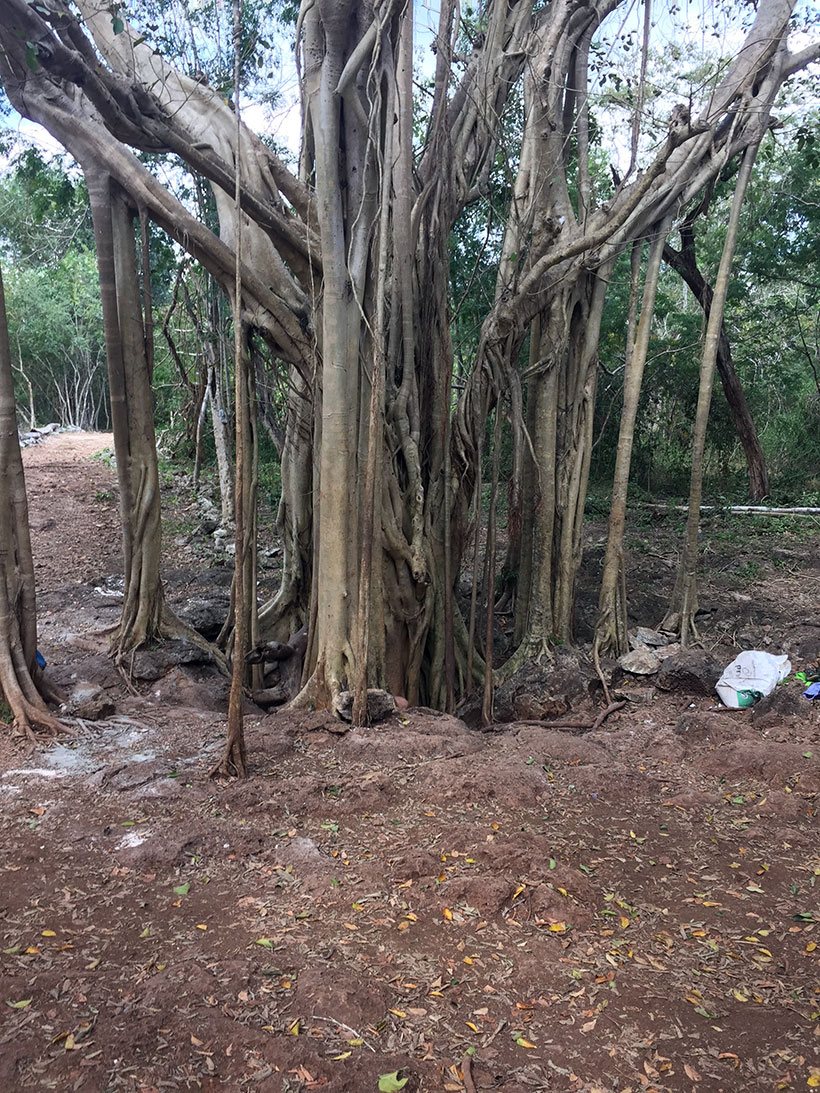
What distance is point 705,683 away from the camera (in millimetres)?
5809

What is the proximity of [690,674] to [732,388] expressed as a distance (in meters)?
7.27

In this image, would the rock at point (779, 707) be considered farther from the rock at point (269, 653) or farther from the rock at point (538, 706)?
the rock at point (269, 653)

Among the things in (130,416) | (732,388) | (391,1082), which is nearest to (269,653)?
(130,416)

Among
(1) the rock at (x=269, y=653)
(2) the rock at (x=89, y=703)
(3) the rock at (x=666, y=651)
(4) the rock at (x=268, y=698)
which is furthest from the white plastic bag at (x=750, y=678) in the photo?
(2) the rock at (x=89, y=703)

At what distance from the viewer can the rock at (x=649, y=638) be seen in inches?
264

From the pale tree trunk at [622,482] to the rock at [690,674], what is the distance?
1.86 ft

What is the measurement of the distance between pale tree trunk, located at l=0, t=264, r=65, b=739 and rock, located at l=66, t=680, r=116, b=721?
20 cm

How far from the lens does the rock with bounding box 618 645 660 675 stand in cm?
617

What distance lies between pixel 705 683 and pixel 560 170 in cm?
419

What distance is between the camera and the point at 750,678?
5551 millimetres

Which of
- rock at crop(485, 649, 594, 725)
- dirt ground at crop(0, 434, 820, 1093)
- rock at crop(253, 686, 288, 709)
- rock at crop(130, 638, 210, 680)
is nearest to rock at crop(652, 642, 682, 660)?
rock at crop(485, 649, 594, 725)

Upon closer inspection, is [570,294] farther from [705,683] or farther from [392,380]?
[705,683]

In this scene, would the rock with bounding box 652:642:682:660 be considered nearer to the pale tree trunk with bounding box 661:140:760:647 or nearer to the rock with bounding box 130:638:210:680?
the pale tree trunk with bounding box 661:140:760:647

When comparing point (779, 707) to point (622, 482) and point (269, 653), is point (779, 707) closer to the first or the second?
point (622, 482)
